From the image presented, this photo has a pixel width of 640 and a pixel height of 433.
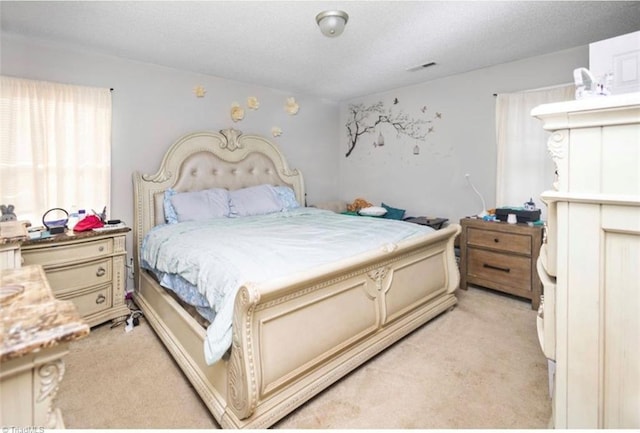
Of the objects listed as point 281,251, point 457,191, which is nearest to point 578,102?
point 281,251

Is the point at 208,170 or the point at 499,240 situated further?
the point at 208,170

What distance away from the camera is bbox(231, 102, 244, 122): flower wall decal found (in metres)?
3.60

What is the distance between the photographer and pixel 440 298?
2568mm

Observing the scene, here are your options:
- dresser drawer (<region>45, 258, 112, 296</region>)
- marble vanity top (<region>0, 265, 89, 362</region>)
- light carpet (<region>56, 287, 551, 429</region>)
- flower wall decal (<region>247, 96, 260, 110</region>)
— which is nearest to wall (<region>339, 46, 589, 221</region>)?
flower wall decal (<region>247, 96, 260, 110</region>)

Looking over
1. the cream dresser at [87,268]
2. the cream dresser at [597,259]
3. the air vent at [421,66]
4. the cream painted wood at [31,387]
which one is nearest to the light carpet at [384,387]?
the cream dresser at [87,268]

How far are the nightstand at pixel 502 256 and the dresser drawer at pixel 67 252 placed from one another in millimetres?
3193

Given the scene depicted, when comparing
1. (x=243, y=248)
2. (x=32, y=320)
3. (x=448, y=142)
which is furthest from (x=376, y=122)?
(x=32, y=320)

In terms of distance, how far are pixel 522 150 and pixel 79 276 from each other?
13.0 feet

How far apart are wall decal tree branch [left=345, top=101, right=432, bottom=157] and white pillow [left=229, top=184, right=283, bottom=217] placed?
5.69 feet

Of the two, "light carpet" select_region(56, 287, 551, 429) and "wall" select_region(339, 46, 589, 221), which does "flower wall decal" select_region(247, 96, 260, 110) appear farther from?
"light carpet" select_region(56, 287, 551, 429)

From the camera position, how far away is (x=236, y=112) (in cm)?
361

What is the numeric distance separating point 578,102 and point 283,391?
1.54 metres

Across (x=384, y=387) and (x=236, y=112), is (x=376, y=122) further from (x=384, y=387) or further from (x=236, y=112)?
(x=384, y=387)

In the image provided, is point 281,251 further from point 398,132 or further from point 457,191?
point 398,132
